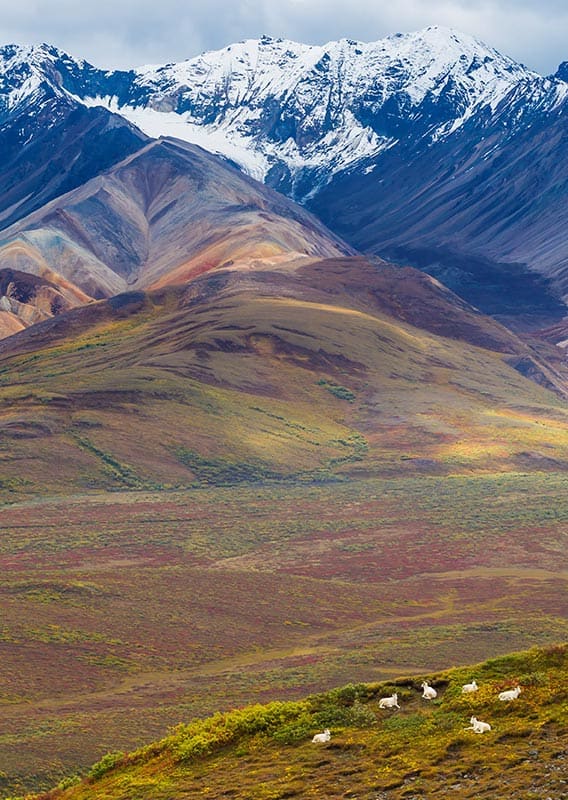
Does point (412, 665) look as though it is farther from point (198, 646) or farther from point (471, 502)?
point (471, 502)

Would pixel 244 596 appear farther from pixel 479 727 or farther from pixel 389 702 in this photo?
pixel 479 727

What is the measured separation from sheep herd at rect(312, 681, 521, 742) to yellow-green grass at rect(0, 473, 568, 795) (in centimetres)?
2109

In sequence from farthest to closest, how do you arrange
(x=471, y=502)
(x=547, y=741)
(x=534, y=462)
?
1. (x=534, y=462)
2. (x=471, y=502)
3. (x=547, y=741)

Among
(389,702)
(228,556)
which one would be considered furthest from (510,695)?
(228,556)

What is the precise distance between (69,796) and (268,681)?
38.1 metres

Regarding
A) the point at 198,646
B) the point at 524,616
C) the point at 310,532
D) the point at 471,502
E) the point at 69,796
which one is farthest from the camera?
the point at 471,502

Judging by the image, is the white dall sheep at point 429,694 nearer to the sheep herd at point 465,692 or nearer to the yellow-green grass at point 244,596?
the sheep herd at point 465,692

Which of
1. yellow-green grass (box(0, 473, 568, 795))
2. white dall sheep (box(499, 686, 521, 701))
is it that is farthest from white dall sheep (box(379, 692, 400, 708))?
yellow-green grass (box(0, 473, 568, 795))

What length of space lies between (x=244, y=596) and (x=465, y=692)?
67546mm

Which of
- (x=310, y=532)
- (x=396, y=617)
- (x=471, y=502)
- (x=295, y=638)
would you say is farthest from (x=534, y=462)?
(x=295, y=638)

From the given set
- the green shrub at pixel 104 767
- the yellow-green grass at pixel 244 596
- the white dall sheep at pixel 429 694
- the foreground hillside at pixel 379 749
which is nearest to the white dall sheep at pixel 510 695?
the foreground hillside at pixel 379 749

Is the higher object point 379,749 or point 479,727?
point 479,727

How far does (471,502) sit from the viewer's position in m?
156

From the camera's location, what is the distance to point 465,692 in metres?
38.0
